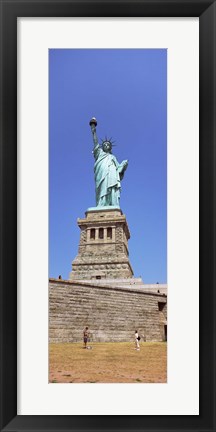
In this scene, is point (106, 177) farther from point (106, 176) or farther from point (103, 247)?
point (103, 247)

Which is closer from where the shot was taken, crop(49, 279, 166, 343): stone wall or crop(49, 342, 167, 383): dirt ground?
crop(49, 342, 167, 383): dirt ground

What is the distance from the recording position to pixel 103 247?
92.1 ft

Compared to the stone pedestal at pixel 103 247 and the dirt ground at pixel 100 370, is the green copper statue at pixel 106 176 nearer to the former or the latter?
the stone pedestal at pixel 103 247

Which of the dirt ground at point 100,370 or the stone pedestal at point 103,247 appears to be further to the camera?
the stone pedestal at point 103,247

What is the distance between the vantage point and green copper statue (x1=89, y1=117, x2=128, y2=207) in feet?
95.5

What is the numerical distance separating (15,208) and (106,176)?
78.8ft

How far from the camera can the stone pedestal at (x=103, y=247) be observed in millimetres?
26219

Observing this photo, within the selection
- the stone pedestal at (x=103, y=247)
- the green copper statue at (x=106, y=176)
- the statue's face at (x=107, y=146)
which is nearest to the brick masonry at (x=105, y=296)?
the stone pedestal at (x=103, y=247)

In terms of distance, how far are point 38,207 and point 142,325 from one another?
12.3m

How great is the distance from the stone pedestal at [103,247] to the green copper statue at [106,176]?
2.57ft

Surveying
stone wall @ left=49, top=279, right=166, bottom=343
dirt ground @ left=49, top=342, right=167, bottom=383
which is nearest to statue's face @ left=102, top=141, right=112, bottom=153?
stone wall @ left=49, top=279, right=166, bottom=343

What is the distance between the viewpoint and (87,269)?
2655cm

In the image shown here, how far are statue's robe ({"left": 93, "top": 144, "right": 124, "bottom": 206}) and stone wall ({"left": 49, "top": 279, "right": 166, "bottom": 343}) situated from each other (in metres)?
12.0

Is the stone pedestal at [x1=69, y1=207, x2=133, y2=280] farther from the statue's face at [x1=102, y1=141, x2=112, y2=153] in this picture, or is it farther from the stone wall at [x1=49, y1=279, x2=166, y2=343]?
the stone wall at [x1=49, y1=279, x2=166, y2=343]
